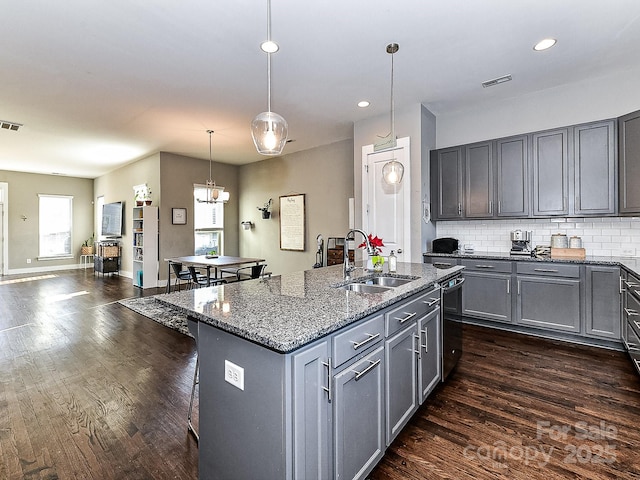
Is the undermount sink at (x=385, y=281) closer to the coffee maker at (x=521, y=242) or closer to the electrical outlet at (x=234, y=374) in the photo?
Answer: the electrical outlet at (x=234, y=374)

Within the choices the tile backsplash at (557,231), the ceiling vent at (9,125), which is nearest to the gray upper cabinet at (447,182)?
the tile backsplash at (557,231)

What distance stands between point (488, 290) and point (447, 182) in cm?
157

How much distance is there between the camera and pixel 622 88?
353 cm

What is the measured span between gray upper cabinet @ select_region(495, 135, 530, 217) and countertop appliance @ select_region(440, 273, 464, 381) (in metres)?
1.79

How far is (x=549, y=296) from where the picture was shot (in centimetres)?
355

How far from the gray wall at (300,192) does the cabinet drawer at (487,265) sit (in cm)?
250

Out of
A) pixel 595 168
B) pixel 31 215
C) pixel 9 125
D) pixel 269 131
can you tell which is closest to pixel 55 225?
pixel 31 215

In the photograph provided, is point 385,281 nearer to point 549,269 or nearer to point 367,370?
point 367,370

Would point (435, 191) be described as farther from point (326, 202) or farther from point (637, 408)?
point (637, 408)

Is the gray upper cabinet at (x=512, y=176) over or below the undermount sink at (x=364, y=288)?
over

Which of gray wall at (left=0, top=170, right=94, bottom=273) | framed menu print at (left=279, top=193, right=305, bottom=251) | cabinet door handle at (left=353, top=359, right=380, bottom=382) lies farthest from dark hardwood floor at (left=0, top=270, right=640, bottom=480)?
gray wall at (left=0, top=170, right=94, bottom=273)

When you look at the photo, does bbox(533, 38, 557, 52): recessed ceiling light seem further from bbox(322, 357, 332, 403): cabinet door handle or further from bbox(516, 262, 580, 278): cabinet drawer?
bbox(322, 357, 332, 403): cabinet door handle

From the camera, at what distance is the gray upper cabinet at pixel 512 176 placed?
3922 millimetres

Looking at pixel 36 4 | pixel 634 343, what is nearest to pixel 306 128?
pixel 36 4
